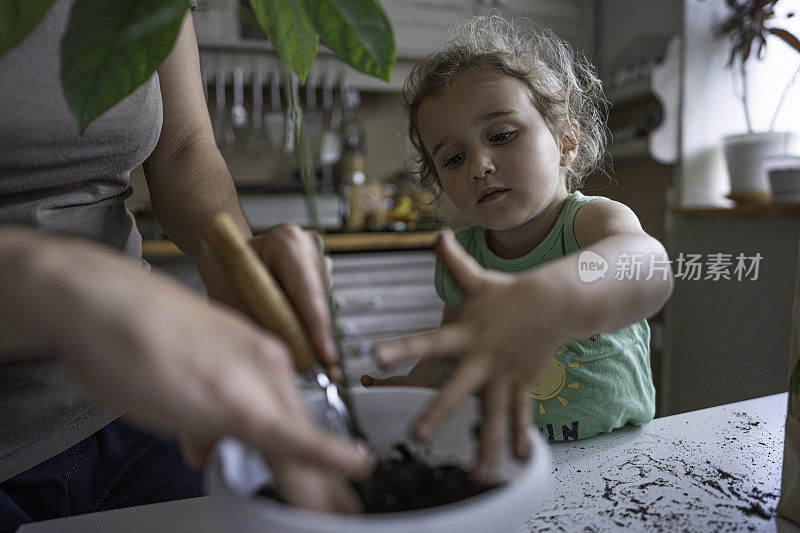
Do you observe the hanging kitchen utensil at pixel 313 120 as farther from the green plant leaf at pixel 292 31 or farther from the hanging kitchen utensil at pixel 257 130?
the green plant leaf at pixel 292 31

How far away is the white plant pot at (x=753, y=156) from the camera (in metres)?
1.70

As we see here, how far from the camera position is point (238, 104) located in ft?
8.21

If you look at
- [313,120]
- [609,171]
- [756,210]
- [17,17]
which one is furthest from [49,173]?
[313,120]

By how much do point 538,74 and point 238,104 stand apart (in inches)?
78.6

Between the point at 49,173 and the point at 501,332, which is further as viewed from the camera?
the point at 49,173

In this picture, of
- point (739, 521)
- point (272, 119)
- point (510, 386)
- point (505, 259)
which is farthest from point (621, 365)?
point (272, 119)

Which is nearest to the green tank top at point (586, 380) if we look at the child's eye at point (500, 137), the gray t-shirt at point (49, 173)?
the child's eye at point (500, 137)

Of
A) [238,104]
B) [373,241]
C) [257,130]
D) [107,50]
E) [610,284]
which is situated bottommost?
[373,241]

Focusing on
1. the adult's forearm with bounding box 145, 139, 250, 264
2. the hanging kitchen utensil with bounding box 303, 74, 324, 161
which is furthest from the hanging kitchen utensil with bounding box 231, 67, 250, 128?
the adult's forearm with bounding box 145, 139, 250, 264

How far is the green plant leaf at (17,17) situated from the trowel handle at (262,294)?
153 millimetres

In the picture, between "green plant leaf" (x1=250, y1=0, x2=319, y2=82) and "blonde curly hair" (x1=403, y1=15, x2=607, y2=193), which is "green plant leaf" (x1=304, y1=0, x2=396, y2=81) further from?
"blonde curly hair" (x1=403, y1=15, x2=607, y2=193)

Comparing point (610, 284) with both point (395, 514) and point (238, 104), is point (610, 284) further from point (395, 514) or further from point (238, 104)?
point (238, 104)

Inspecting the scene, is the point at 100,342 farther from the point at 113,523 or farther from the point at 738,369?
the point at 738,369

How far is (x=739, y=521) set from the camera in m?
0.40
